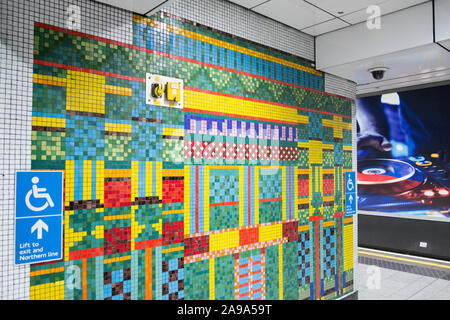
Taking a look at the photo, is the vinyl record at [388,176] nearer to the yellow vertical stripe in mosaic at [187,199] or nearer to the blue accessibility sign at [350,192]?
the blue accessibility sign at [350,192]

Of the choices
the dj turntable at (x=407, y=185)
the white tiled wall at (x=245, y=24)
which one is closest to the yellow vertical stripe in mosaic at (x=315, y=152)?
the white tiled wall at (x=245, y=24)

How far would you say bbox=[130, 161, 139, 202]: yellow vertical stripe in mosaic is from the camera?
229 centimetres

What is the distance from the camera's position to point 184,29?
8.53ft

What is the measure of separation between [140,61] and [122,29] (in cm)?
22

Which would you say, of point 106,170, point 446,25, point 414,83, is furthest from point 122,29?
point 414,83

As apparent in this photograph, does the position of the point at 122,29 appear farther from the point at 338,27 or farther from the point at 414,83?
the point at 414,83

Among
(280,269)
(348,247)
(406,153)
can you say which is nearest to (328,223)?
(348,247)

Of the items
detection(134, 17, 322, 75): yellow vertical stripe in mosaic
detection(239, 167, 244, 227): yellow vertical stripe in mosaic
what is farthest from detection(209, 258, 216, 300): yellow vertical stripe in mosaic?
detection(134, 17, 322, 75): yellow vertical stripe in mosaic

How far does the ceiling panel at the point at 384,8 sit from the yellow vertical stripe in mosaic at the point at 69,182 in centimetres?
255

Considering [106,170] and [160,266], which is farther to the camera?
[160,266]

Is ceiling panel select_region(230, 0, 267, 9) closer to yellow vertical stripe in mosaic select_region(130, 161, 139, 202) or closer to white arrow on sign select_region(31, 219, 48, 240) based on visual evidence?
yellow vertical stripe in mosaic select_region(130, 161, 139, 202)

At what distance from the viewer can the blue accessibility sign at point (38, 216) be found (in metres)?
1.86

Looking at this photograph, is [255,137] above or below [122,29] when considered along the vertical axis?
below

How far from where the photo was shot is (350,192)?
412 cm
